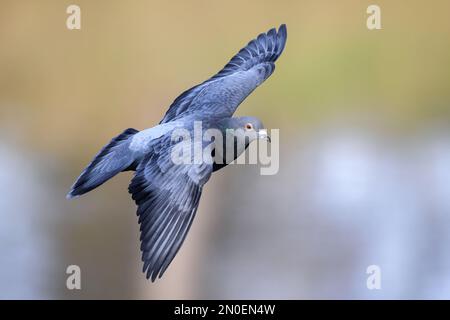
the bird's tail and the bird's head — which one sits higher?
the bird's head

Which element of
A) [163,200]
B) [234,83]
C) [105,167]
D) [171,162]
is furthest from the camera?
[234,83]

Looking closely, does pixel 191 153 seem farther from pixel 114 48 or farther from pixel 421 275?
pixel 114 48

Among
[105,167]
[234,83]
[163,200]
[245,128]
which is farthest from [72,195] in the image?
[234,83]

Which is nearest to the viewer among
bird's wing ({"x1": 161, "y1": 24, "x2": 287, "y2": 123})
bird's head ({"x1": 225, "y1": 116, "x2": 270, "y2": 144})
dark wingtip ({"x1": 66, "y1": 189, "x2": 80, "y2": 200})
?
dark wingtip ({"x1": 66, "y1": 189, "x2": 80, "y2": 200})

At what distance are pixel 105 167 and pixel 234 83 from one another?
1.63 m

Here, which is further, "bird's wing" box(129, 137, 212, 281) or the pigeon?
the pigeon

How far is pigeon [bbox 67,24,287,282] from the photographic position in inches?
191

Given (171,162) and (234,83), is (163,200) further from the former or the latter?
(234,83)

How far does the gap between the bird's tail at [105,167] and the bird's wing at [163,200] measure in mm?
180

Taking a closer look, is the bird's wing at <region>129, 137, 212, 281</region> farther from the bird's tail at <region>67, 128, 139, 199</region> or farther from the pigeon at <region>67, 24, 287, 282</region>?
the bird's tail at <region>67, 128, 139, 199</region>

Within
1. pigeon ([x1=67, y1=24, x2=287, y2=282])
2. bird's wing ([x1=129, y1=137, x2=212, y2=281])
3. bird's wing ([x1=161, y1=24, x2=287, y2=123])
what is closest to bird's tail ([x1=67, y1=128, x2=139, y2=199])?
pigeon ([x1=67, y1=24, x2=287, y2=282])

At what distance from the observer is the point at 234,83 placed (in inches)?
266

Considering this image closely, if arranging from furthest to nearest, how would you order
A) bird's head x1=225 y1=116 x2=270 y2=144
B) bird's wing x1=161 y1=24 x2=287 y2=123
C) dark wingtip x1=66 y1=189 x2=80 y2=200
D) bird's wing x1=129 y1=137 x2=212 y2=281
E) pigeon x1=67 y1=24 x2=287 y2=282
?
1. bird's wing x1=161 y1=24 x2=287 y2=123
2. bird's head x1=225 y1=116 x2=270 y2=144
3. dark wingtip x1=66 y1=189 x2=80 y2=200
4. pigeon x1=67 y1=24 x2=287 y2=282
5. bird's wing x1=129 y1=137 x2=212 y2=281

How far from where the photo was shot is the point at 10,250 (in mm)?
9844
